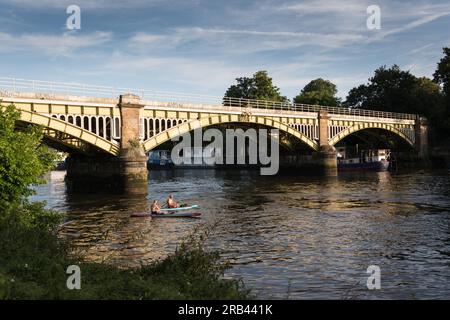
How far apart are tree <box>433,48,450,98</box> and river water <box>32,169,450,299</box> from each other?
6703cm

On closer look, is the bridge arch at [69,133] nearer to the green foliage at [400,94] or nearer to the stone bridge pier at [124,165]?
the stone bridge pier at [124,165]

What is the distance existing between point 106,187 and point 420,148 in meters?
72.9

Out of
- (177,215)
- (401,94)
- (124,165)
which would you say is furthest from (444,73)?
(177,215)

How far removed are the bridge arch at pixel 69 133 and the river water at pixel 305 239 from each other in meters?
5.79

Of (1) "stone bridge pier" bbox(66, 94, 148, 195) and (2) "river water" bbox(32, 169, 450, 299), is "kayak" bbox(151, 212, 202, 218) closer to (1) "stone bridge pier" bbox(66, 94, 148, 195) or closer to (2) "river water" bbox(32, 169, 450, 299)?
(2) "river water" bbox(32, 169, 450, 299)

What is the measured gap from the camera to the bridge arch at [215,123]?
1984 inches

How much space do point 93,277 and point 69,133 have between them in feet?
106

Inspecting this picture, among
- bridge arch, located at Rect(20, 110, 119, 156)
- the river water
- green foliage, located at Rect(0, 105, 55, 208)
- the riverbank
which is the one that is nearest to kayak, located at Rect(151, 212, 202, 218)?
the river water

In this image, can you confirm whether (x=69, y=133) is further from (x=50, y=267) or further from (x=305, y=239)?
(x=50, y=267)

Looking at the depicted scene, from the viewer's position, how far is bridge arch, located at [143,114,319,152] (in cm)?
5041

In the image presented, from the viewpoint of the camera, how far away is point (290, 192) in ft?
162

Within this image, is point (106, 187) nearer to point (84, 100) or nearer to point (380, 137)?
point (84, 100)

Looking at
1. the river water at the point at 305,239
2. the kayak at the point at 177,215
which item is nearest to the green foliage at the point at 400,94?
the river water at the point at 305,239
